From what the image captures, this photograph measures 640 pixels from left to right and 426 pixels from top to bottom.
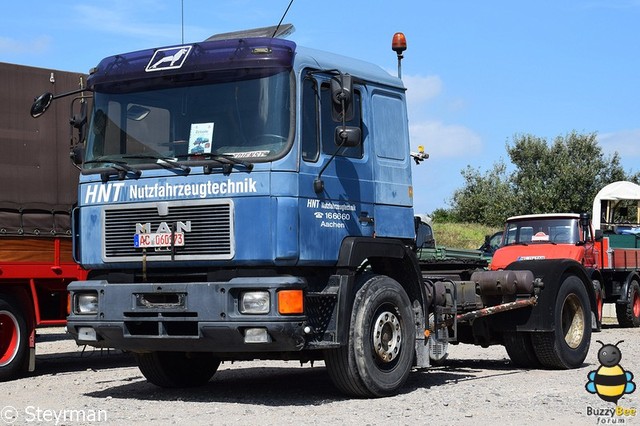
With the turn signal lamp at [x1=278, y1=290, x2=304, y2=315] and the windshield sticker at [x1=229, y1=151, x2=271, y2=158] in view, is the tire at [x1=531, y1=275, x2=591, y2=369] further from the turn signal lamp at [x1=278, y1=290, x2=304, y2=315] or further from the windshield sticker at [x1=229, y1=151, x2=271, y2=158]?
the windshield sticker at [x1=229, y1=151, x2=271, y2=158]

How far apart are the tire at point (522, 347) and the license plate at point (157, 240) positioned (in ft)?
15.8

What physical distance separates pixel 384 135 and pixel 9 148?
5.12 metres

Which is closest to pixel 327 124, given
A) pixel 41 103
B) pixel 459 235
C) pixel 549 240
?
pixel 41 103

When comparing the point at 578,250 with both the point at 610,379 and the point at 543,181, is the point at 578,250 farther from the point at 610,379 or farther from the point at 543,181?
the point at 543,181

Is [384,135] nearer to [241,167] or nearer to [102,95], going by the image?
[241,167]

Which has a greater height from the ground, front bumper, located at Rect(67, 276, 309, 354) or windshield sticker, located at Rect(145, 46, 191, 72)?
windshield sticker, located at Rect(145, 46, 191, 72)

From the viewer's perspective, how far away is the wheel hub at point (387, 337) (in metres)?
10.0

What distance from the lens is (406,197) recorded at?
10.9 meters

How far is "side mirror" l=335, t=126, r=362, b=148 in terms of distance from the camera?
942 centimetres

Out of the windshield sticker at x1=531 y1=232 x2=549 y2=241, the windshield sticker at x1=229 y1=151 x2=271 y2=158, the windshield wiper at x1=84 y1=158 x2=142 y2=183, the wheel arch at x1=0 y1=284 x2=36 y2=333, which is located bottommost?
the wheel arch at x1=0 y1=284 x2=36 y2=333

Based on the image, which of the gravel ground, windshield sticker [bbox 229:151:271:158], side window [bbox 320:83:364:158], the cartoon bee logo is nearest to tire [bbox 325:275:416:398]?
the gravel ground

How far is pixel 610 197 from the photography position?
101ft

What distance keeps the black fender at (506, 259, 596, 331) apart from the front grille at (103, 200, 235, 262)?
4.57m

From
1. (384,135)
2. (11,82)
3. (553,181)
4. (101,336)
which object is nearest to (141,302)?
(101,336)
